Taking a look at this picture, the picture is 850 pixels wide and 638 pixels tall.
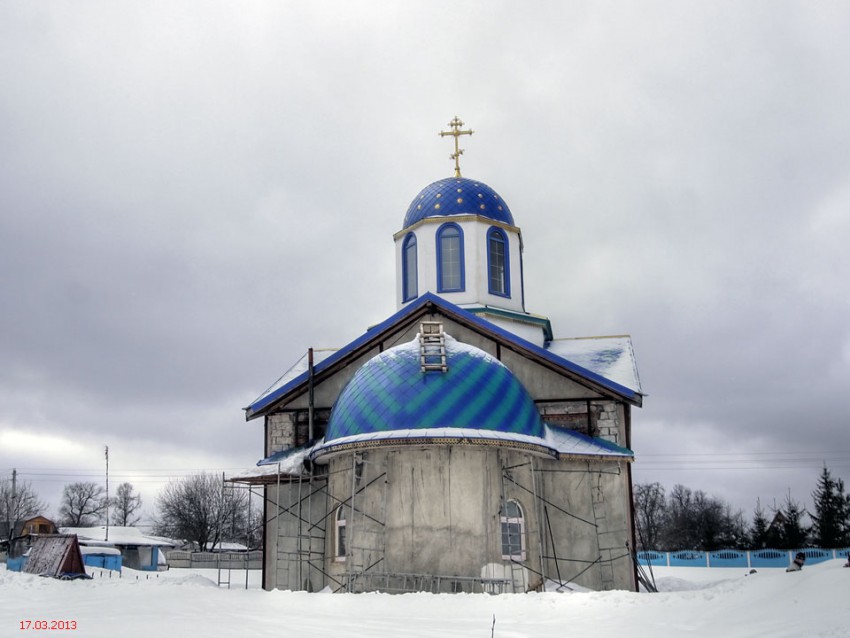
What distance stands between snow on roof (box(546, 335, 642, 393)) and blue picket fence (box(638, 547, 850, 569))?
11.6m

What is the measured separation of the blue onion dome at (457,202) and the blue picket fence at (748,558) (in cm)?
1375

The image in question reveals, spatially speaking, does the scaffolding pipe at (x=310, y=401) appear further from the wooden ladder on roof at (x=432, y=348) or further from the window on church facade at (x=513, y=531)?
the window on church facade at (x=513, y=531)

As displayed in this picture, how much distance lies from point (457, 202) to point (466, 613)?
1150 cm

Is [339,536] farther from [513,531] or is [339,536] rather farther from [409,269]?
[409,269]

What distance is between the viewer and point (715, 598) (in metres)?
11.3

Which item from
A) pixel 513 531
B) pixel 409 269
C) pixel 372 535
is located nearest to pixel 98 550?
pixel 409 269

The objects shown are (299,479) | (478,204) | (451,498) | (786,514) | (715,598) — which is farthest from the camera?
(786,514)

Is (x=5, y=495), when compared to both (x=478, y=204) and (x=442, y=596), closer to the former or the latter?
(x=478, y=204)

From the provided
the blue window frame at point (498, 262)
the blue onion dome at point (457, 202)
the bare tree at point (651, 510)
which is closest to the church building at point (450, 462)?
the blue window frame at point (498, 262)

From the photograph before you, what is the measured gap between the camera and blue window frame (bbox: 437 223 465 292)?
2016 centimetres

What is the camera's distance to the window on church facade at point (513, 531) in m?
14.6

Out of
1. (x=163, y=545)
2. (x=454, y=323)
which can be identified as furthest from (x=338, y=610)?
(x=163, y=545)

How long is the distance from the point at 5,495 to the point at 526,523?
202ft

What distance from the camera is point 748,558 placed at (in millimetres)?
29953
